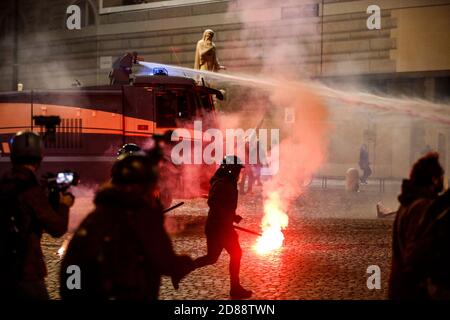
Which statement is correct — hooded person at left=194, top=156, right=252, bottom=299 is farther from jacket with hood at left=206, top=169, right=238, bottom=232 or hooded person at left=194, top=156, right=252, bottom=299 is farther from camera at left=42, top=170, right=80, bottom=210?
camera at left=42, top=170, right=80, bottom=210

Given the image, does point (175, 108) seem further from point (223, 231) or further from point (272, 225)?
point (223, 231)

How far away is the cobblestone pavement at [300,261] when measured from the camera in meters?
5.56

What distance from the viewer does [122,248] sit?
2.48 m

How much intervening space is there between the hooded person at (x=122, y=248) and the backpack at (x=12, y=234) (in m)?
0.45

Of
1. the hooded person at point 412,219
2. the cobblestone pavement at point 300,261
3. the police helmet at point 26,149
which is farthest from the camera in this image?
the cobblestone pavement at point 300,261

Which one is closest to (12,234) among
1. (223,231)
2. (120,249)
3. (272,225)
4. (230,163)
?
(120,249)

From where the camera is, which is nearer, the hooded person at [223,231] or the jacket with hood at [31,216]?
the jacket with hood at [31,216]

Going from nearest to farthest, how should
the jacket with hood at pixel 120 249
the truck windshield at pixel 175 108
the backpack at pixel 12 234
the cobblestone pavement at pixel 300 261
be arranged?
the jacket with hood at pixel 120 249, the backpack at pixel 12 234, the cobblestone pavement at pixel 300 261, the truck windshield at pixel 175 108

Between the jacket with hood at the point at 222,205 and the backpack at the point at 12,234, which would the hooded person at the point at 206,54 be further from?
the backpack at the point at 12,234

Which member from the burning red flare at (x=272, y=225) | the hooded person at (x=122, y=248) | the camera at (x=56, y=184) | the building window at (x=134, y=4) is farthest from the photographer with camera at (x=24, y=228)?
the building window at (x=134, y=4)

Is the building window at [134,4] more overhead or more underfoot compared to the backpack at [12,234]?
more overhead
